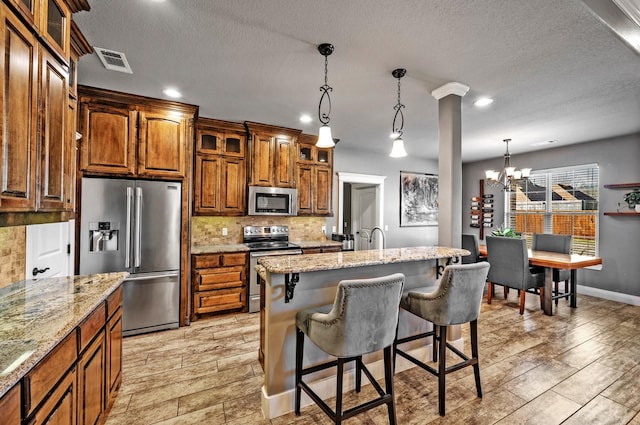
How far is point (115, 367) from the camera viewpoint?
79.2 inches

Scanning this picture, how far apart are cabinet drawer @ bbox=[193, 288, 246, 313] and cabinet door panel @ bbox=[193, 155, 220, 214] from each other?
1.10 metres

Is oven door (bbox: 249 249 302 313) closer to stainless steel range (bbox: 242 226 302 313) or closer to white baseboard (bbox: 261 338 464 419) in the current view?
stainless steel range (bbox: 242 226 302 313)

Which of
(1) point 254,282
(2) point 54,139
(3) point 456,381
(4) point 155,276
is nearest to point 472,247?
(3) point 456,381

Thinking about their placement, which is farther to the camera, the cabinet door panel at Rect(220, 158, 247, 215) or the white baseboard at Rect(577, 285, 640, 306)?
the white baseboard at Rect(577, 285, 640, 306)

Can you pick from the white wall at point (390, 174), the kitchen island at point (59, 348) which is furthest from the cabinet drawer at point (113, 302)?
the white wall at point (390, 174)

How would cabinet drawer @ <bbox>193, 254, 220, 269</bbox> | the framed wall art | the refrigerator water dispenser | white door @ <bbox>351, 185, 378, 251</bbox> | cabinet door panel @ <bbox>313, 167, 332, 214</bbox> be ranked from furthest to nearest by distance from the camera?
the framed wall art, white door @ <bbox>351, 185, 378, 251</bbox>, cabinet door panel @ <bbox>313, 167, 332, 214</bbox>, cabinet drawer @ <bbox>193, 254, 220, 269</bbox>, the refrigerator water dispenser

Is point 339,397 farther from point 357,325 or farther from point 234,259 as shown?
point 234,259

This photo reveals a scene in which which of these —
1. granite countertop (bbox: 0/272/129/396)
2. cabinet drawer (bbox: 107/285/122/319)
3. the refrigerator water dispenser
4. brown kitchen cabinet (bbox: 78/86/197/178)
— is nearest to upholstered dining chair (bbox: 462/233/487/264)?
brown kitchen cabinet (bbox: 78/86/197/178)

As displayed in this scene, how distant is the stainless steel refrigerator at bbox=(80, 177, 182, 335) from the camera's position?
303 cm

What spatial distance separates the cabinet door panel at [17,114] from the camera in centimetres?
122

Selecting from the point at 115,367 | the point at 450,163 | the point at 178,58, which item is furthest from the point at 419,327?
the point at 178,58

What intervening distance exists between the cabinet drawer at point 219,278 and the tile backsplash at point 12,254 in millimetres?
1687

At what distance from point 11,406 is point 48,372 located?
0.24 metres

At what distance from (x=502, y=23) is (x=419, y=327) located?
8.00ft
